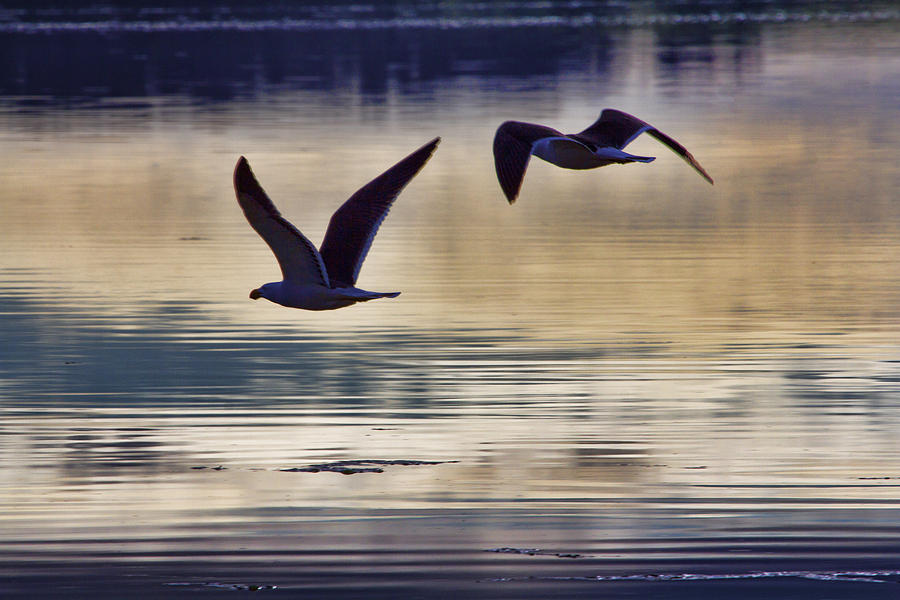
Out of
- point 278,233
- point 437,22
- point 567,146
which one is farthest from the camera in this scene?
point 437,22

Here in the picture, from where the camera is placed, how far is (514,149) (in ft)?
39.1

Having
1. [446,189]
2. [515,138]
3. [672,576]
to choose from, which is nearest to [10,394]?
[515,138]

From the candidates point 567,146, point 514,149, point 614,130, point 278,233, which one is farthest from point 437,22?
point 278,233

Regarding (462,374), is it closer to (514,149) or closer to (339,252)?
(339,252)

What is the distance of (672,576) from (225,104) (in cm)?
3034

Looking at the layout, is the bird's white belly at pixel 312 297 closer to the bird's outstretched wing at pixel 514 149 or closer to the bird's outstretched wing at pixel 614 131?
the bird's outstretched wing at pixel 514 149

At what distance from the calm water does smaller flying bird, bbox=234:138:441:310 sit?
1209 millimetres

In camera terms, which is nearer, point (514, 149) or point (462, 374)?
point (514, 149)

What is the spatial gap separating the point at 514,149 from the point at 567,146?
0.95 meters

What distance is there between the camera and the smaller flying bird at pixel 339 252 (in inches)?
461

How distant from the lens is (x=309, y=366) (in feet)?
48.9

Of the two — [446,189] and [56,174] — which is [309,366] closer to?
[446,189]

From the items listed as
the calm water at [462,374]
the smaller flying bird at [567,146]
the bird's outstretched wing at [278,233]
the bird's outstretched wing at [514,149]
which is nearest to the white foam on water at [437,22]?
the calm water at [462,374]

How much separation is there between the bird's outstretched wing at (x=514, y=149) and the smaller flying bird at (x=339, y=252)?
0.48m
